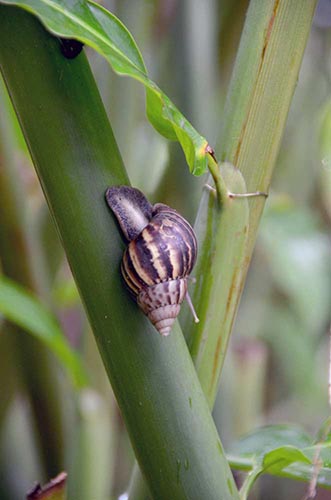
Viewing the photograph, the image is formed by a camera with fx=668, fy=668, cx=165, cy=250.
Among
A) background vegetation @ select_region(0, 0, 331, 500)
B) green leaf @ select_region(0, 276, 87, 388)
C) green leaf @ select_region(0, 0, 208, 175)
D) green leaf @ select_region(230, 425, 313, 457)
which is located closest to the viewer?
green leaf @ select_region(0, 0, 208, 175)

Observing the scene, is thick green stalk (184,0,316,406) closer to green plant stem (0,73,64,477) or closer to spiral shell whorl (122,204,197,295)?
spiral shell whorl (122,204,197,295)

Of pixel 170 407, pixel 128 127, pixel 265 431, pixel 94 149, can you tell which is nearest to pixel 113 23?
pixel 94 149

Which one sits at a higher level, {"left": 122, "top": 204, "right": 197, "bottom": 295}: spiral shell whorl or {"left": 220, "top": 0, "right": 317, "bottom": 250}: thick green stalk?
{"left": 220, "top": 0, "right": 317, "bottom": 250}: thick green stalk

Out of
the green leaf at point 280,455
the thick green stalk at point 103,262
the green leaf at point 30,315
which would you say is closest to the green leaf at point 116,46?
the thick green stalk at point 103,262

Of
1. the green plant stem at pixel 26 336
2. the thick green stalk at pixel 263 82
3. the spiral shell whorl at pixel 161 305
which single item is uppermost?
the thick green stalk at pixel 263 82

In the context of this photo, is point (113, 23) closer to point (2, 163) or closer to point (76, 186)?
point (76, 186)

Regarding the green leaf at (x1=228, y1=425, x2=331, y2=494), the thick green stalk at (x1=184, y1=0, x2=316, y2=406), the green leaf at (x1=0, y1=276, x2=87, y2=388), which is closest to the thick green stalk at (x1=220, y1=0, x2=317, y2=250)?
the thick green stalk at (x1=184, y1=0, x2=316, y2=406)

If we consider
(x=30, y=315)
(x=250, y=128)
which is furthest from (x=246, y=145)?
(x=30, y=315)

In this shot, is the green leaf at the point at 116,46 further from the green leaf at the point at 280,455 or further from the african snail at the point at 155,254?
the green leaf at the point at 280,455
